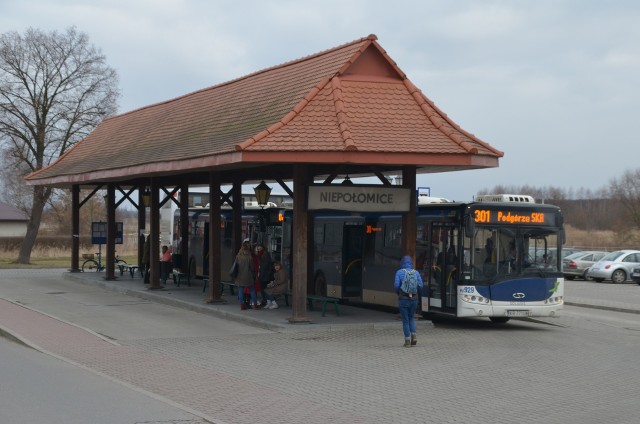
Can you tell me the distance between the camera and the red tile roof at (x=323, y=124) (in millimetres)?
18688

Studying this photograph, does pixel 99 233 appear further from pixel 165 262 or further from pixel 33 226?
pixel 33 226

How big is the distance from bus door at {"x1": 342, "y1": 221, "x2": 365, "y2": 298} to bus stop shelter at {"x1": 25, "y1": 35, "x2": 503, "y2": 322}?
1.25m

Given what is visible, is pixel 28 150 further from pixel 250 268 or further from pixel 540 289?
pixel 540 289

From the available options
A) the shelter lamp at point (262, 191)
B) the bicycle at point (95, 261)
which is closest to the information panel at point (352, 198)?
the shelter lamp at point (262, 191)

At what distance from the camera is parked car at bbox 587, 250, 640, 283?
138ft

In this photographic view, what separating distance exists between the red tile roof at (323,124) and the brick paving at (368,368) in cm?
370

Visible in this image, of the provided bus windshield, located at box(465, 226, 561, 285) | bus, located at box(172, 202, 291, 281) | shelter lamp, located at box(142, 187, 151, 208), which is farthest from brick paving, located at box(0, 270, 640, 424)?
shelter lamp, located at box(142, 187, 151, 208)

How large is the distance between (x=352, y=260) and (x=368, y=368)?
410 inches

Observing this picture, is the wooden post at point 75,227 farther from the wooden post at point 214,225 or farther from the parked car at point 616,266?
the parked car at point 616,266

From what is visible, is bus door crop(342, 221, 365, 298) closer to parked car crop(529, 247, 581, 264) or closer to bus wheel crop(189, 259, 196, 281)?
parked car crop(529, 247, 581, 264)

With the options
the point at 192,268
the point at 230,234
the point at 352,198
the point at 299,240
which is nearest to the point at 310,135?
the point at 352,198

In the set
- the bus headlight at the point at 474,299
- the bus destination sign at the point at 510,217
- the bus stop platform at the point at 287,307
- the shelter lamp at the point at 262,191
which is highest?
the shelter lamp at the point at 262,191

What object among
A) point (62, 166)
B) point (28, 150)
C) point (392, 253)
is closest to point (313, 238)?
point (392, 253)

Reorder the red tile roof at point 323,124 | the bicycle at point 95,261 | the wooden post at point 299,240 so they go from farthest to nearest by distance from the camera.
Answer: the bicycle at point 95,261 → the wooden post at point 299,240 → the red tile roof at point 323,124
